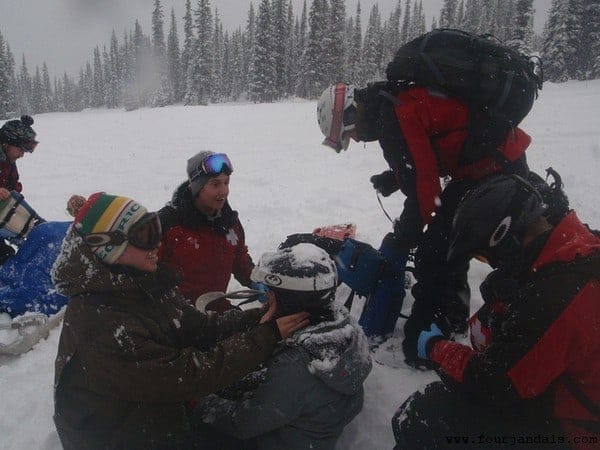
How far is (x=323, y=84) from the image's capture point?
42.7 m

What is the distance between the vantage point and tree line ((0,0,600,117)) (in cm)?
3641

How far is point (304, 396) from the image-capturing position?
219 cm

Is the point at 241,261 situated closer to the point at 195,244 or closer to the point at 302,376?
the point at 195,244

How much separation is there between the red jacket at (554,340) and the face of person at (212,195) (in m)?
2.27

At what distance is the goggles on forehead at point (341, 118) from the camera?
325 centimetres

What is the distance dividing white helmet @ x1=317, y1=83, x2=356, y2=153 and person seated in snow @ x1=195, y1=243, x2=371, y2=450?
4.05 feet

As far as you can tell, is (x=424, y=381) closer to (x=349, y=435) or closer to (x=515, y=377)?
(x=349, y=435)

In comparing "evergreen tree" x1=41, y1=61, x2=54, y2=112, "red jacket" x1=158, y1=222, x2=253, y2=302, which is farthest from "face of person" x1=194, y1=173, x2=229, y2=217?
"evergreen tree" x1=41, y1=61, x2=54, y2=112

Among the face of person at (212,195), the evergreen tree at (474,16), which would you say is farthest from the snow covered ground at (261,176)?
the evergreen tree at (474,16)

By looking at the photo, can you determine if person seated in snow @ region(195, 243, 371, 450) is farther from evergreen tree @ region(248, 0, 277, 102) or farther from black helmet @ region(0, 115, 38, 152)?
evergreen tree @ region(248, 0, 277, 102)

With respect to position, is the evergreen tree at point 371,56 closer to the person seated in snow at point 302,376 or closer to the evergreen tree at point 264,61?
the evergreen tree at point 264,61

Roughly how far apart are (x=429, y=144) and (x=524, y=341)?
1462 mm

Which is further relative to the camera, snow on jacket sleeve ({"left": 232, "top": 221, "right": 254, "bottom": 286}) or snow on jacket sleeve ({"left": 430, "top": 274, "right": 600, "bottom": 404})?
snow on jacket sleeve ({"left": 232, "top": 221, "right": 254, "bottom": 286})

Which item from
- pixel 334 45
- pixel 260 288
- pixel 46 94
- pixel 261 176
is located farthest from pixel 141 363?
pixel 46 94
